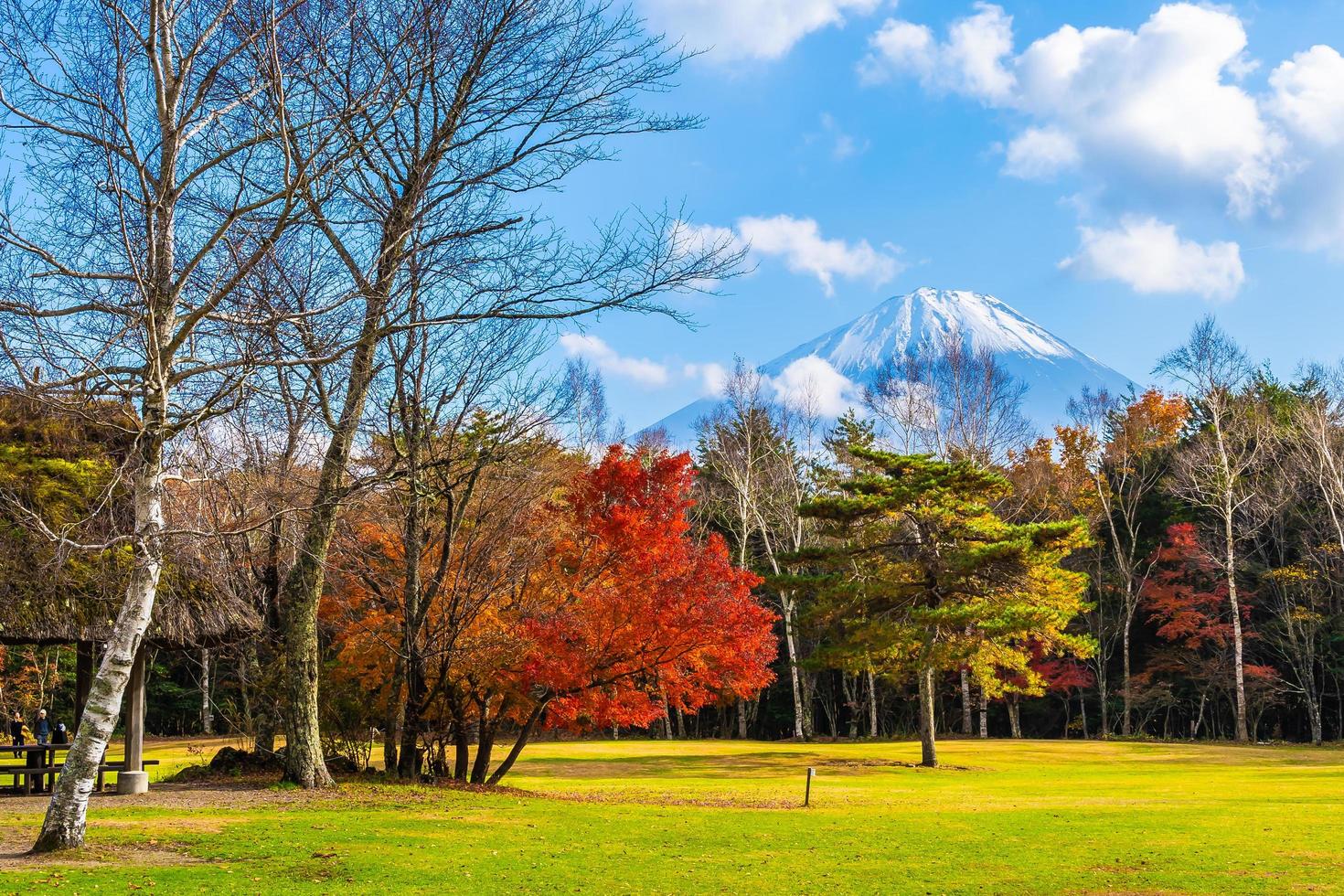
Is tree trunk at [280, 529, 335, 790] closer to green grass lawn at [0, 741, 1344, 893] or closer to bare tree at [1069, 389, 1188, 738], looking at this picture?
green grass lawn at [0, 741, 1344, 893]

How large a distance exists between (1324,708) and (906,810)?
30584 millimetres

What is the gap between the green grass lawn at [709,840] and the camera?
8750 millimetres

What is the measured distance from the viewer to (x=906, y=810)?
15492 mm

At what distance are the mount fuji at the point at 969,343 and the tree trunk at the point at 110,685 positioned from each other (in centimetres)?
10289

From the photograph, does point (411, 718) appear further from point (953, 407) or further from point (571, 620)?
point (953, 407)

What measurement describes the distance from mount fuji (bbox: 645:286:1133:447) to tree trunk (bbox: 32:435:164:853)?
338 feet

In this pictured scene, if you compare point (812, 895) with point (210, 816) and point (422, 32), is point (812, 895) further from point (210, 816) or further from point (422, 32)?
point (422, 32)

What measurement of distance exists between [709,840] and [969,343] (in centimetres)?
11750

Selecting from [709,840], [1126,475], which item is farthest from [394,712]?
[1126,475]

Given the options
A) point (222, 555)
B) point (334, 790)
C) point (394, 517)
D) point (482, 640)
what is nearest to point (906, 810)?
point (482, 640)

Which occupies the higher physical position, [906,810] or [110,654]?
[110,654]

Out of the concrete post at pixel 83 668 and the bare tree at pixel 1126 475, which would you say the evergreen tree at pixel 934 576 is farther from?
the concrete post at pixel 83 668

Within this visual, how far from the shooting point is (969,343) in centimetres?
12300

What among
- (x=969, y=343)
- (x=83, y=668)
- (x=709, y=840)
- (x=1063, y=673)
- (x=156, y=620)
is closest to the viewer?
(x=709, y=840)
